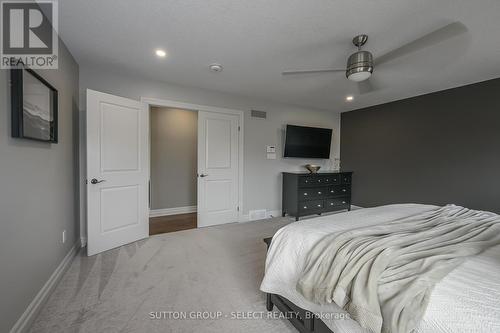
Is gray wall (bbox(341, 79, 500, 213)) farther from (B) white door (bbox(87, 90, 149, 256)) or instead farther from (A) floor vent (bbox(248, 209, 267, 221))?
(B) white door (bbox(87, 90, 149, 256))

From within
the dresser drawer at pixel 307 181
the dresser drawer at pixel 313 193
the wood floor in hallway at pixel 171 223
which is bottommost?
the wood floor in hallway at pixel 171 223

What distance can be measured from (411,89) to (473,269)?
3497 mm

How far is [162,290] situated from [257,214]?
2.44m

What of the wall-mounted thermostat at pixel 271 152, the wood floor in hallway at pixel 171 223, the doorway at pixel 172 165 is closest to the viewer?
the wood floor in hallway at pixel 171 223

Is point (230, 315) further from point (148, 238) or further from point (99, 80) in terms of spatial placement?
point (99, 80)

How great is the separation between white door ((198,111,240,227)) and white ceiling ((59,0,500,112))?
2.42 ft

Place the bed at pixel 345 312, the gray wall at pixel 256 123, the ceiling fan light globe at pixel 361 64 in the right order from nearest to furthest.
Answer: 1. the bed at pixel 345 312
2. the ceiling fan light globe at pixel 361 64
3. the gray wall at pixel 256 123

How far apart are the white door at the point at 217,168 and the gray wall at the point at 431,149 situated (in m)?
2.92

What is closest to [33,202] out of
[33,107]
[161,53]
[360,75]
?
[33,107]

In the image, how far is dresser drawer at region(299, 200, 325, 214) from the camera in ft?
13.3

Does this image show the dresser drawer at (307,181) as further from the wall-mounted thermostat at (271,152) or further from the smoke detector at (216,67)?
the smoke detector at (216,67)

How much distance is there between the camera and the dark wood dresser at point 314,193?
4020 mm

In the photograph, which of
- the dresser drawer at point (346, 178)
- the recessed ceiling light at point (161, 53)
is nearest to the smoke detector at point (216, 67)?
the recessed ceiling light at point (161, 53)

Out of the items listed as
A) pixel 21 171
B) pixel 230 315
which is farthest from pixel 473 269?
pixel 21 171
